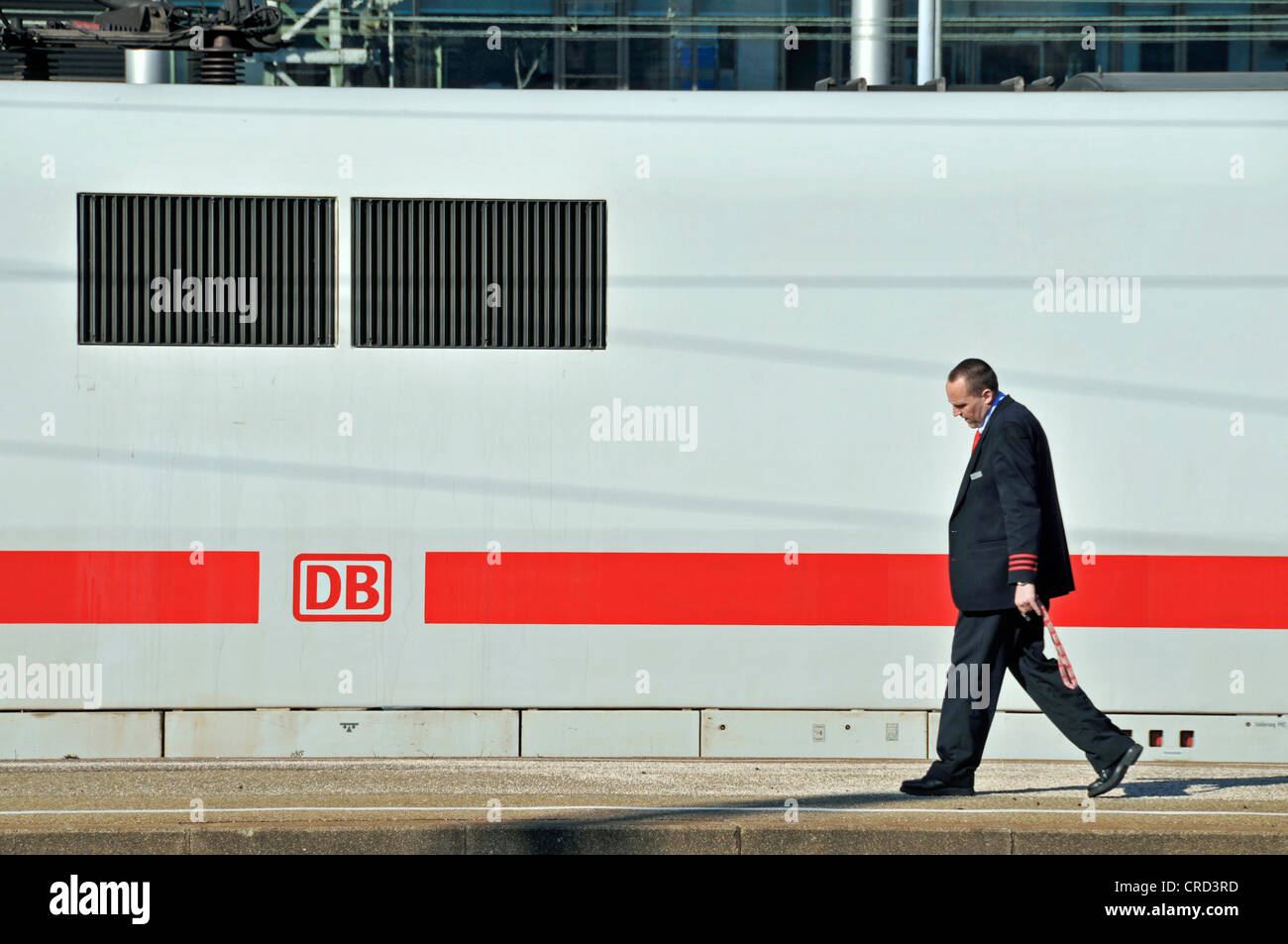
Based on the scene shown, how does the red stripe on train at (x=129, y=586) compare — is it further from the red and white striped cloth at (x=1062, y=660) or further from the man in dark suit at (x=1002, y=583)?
the red and white striped cloth at (x=1062, y=660)

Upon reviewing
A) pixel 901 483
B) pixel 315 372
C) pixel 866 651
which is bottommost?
pixel 866 651

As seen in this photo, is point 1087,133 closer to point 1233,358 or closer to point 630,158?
point 1233,358

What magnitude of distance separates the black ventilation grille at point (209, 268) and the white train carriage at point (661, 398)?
16 mm

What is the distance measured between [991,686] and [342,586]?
2.86 m

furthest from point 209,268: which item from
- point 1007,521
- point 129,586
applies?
point 1007,521

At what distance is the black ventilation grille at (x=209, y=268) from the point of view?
7.10m

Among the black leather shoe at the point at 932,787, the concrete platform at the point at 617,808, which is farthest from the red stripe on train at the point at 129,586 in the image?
the black leather shoe at the point at 932,787

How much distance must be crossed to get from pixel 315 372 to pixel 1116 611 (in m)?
3.75

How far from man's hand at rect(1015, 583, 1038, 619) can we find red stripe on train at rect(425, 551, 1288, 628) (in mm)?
988

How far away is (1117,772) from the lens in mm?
6195

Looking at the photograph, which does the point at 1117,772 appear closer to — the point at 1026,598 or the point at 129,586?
the point at 1026,598

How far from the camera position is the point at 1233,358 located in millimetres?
7141
